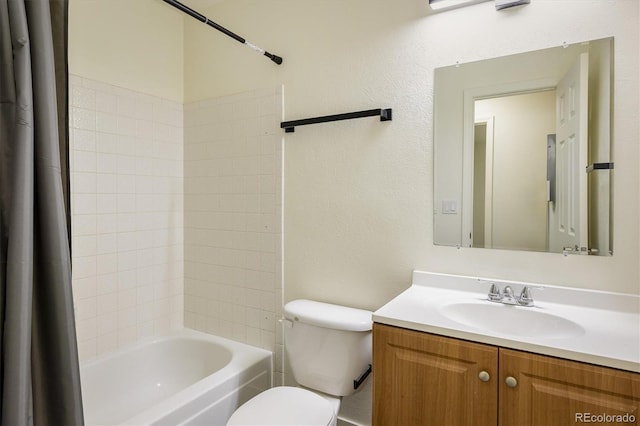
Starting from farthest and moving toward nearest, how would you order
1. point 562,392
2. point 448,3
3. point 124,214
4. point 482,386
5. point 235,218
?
point 235,218 < point 124,214 < point 448,3 < point 482,386 < point 562,392

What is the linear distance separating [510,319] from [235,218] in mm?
1602

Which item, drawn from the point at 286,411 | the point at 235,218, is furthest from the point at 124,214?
the point at 286,411

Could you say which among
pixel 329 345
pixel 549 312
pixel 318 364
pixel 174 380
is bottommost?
pixel 174 380

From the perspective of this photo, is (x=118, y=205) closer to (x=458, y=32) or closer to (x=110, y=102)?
(x=110, y=102)

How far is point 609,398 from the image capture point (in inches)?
39.9

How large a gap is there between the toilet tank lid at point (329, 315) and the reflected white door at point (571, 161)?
2.81 feet

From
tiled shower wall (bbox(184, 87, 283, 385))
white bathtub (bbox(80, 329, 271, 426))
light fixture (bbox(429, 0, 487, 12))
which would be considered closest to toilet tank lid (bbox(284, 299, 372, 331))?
tiled shower wall (bbox(184, 87, 283, 385))

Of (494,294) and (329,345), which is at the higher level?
(494,294)

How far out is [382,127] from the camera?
1.86 m

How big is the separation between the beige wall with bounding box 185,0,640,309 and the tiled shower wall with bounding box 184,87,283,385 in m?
0.10

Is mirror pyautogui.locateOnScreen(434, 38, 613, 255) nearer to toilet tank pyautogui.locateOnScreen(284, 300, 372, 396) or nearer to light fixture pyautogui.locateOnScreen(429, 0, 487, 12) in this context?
light fixture pyautogui.locateOnScreen(429, 0, 487, 12)

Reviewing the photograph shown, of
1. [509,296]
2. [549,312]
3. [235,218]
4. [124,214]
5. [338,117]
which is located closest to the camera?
[549,312]

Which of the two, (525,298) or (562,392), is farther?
(525,298)

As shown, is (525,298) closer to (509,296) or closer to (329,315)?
(509,296)
